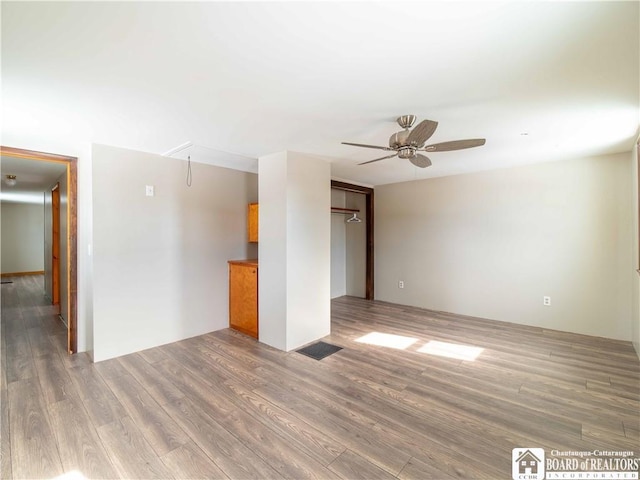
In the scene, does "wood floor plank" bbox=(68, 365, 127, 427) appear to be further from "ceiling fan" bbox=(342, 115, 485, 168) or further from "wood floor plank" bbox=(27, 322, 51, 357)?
"ceiling fan" bbox=(342, 115, 485, 168)

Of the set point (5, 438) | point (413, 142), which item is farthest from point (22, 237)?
point (413, 142)

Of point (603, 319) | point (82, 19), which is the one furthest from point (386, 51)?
point (603, 319)

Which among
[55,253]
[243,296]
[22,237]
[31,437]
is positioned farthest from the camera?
[22,237]

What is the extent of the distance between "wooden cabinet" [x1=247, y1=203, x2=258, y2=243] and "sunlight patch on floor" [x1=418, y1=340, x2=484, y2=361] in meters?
2.61

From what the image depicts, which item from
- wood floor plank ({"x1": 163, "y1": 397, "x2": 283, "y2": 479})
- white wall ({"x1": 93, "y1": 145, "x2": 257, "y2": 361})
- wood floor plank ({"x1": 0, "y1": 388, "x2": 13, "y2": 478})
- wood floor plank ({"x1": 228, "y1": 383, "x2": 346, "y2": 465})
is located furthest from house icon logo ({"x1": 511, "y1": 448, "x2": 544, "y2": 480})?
white wall ({"x1": 93, "y1": 145, "x2": 257, "y2": 361})

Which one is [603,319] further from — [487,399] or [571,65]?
[571,65]

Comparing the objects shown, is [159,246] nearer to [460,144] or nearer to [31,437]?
[31,437]

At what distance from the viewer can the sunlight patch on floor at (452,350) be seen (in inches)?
123

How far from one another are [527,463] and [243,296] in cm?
319

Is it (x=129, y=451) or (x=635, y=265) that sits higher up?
(x=635, y=265)

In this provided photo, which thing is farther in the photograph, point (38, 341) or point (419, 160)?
point (38, 341)

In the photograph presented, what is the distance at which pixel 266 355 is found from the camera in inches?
126

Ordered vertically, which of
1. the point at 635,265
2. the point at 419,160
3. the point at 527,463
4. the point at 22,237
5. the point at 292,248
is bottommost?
the point at 527,463

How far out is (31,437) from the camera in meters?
1.88
